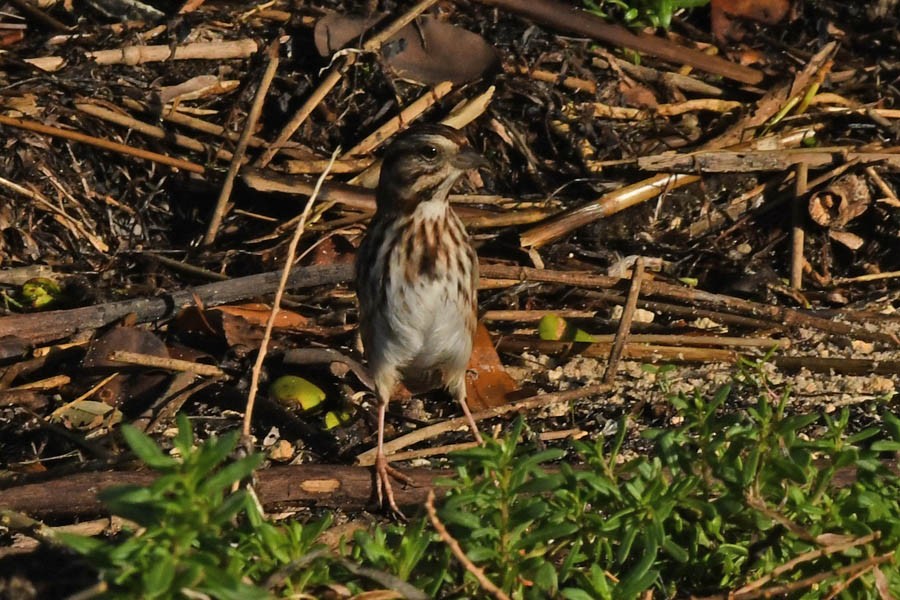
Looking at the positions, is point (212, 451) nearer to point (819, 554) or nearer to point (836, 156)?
point (819, 554)

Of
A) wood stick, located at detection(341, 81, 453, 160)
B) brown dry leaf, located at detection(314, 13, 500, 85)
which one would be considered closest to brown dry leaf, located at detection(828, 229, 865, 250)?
brown dry leaf, located at detection(314, 13, 500, 85)

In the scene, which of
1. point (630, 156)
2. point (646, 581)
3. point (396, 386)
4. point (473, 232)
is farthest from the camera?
point (630, 156)

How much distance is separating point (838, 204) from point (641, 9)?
131cm

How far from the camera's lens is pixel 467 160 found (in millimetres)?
4742

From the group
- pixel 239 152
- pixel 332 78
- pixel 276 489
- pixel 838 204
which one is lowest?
pixel 838 204

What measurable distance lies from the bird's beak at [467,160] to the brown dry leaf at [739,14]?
2633mm

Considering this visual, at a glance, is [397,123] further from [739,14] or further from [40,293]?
[739,14]

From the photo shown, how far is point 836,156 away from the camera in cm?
638

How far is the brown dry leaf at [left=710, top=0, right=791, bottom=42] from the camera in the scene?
6.96 metres

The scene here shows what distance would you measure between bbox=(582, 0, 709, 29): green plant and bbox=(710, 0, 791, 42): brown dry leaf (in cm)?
22

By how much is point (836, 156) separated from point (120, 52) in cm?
321

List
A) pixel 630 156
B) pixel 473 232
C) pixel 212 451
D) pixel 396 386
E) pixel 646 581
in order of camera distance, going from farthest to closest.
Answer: pixel 630 156 → pixel 473 232 → pixel 396 386 → pixel 646 581 → pixel 212 451

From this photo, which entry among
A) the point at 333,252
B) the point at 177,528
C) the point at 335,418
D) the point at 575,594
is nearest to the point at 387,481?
the point at 335,418

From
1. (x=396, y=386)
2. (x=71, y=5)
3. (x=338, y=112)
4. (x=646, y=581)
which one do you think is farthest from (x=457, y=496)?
(x=71, y=5)
